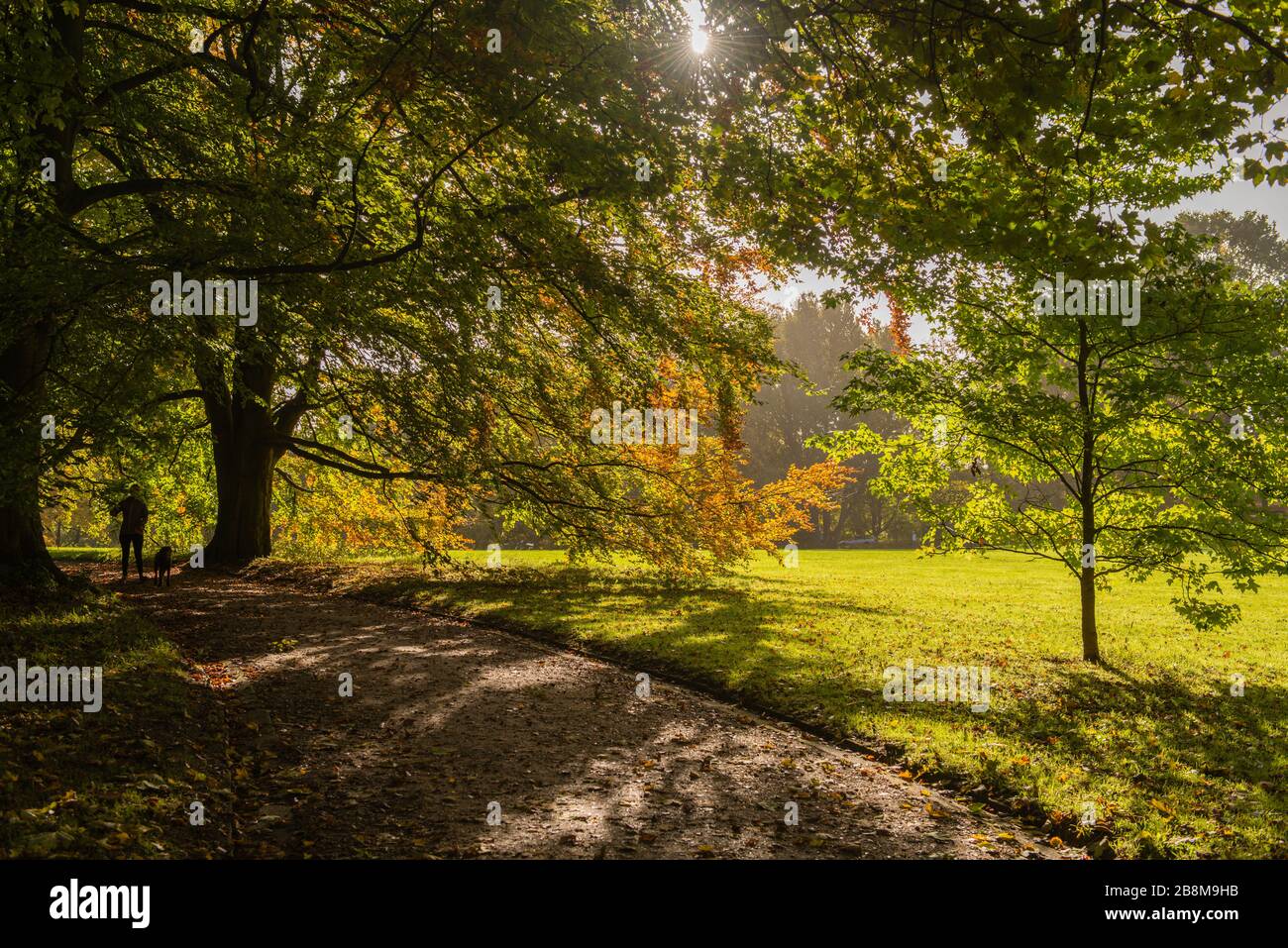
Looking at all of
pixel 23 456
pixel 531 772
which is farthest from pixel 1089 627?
pixel 23 456

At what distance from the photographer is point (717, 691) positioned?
29.3ft

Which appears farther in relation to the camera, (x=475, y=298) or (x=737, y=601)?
(x=737, y=601)

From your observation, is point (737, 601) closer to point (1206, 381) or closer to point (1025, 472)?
point (1025, 472)

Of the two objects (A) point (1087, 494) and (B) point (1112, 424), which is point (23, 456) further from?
(A) point (1087, 494)

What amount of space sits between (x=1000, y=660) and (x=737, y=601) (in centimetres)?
645

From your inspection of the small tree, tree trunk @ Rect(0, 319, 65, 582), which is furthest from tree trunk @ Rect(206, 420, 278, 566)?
the small tree

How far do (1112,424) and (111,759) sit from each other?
10.2 m

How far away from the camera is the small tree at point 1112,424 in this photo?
29.5 ft

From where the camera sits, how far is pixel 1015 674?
10211 mm

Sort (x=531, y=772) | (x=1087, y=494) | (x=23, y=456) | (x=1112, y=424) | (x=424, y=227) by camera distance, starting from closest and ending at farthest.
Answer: (x=531, y=772)
(x=23, y=456)
(x=424, y=227)
(x=1112, y=424)
(x=1087, y=494)

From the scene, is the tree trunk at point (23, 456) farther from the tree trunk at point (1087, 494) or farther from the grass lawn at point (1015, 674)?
the tree trunk at point (1087, 494)

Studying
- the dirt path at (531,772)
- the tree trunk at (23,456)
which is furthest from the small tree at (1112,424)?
the tree trunk at (23,456)

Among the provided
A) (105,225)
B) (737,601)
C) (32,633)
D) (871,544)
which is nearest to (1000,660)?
(737,601)

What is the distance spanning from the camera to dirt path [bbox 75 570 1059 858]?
15.9 feet
